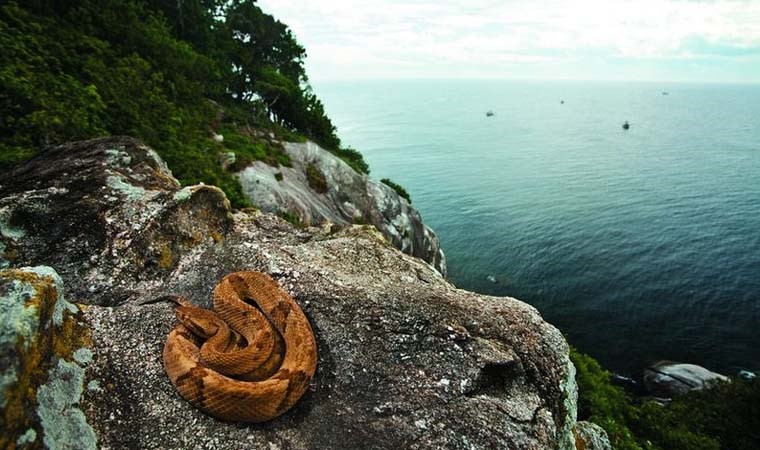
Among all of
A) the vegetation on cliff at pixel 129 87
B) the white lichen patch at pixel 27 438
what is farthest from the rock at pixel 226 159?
the white lichen patch at pixel 27 438

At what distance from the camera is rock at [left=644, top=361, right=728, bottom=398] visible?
37.0 m

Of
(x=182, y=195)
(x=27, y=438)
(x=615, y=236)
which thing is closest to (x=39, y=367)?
(x=27, y=438)

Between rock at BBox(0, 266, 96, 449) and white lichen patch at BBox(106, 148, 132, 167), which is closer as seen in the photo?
rock at BBox(0, 266, 96, 449)

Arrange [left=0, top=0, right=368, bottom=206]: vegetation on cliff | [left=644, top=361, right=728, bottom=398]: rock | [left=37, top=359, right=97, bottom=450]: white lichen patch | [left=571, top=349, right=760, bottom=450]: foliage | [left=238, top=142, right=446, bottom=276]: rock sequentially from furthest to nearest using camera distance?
1. [left=644, top=361, right=728, bottom=398]: rock
2. [left=238, top=142, right=446, bottom=276]: rock
3. [left=571, top=349, right=760, bottom=450]: foliage
4. [left=0, top=0, right=368, bottom=206]: vegetation on cliff
5. [left=37, top=359, right=97, bottom=450]: white lichen patch

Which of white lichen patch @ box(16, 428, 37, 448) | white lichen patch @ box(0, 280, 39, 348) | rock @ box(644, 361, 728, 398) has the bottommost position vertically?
rock @ box(644, 361, 728, 398)

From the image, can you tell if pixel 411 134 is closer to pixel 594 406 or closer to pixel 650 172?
pixel 650 172

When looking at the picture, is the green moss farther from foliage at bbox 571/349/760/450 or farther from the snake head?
the snake head

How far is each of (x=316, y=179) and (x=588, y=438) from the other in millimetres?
33050

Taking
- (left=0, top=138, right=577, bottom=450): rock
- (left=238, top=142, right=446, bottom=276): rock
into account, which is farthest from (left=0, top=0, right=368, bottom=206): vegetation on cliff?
(left=0, top=138, right=577, bottom=450): rock

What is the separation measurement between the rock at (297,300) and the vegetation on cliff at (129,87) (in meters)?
4.54

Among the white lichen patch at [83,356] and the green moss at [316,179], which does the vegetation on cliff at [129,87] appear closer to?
the green moss at [316,179]

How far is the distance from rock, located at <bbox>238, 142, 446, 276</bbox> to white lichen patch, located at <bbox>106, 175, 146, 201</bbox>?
15172 millimetres

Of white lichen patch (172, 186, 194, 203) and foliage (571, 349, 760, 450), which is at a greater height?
white lichen patch (172, 186, 194, 203)

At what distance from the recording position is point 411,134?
170 meters
